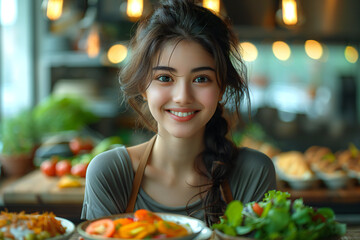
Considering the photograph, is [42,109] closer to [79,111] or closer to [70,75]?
[79,111]

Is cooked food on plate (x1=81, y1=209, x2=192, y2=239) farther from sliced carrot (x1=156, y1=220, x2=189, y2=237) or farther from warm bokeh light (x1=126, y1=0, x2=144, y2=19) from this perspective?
warm bokeh light (x1=126, y1=0, x2=144, y2=19)

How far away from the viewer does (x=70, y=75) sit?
22.2ft

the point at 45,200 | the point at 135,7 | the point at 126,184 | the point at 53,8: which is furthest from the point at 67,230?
the point at 135,7

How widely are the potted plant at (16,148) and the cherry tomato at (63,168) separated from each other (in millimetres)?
410

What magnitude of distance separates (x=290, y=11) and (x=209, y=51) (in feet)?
6.58

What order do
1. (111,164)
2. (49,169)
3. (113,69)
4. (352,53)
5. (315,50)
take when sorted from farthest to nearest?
(315,50) < (352,53) < (113,69) < (49,169) < (111,164)

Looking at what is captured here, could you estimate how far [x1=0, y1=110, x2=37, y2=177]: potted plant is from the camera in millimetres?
3557

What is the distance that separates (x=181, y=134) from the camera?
5.28 ft

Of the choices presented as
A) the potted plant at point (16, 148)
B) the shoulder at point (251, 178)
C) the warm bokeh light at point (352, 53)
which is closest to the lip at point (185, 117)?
the shoulder at point (251, 178)

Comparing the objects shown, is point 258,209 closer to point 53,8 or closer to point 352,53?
point 53,8

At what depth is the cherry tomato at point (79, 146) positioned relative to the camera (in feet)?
12.6

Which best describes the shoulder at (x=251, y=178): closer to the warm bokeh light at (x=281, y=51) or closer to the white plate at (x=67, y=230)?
the white plate at (x=67, y=230)

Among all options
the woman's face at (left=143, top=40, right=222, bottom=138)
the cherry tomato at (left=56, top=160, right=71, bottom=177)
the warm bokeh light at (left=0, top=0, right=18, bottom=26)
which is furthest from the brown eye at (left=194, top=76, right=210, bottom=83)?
the warm bokeh light at (left=0, top=0, right=18, bottom=26)

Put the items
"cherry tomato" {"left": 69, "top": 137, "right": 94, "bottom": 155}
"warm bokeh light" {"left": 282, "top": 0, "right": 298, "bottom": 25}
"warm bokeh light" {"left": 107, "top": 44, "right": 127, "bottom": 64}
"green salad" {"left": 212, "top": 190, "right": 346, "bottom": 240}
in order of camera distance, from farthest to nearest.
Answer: "warm bokeh light" {"left": 107, "top": 44, "right": 127, "bottom": 64} → "cherry tomato" {"left": 69, "top": 137, "right": 94, "bottom": 155} → "warm bokeh light" {"left": 282, "top": 0, "right": 298, "bottom": 25} → "green salad" {"left": 212, "top": 190, "right": 346, "bottom": 240}
